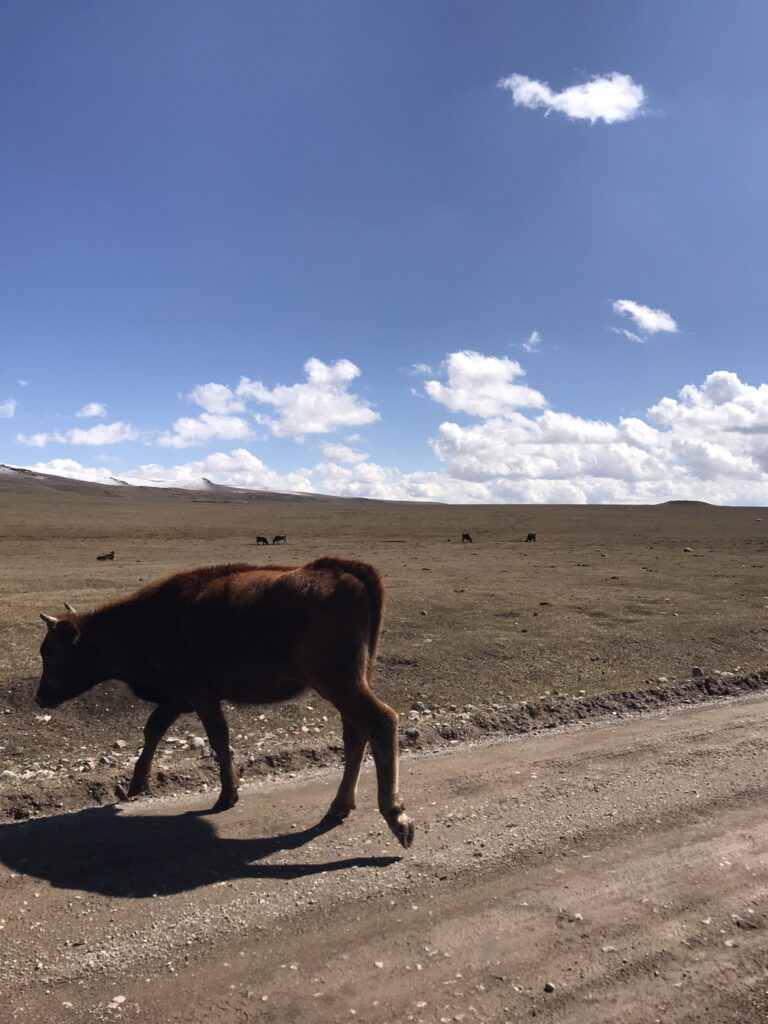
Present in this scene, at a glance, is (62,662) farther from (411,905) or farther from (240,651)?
(411,905)

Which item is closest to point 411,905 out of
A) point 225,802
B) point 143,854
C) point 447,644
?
point 143,854

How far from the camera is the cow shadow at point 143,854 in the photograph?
17.3 feet

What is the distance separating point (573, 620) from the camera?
52.9 ft

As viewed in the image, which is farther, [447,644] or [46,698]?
[447,644]

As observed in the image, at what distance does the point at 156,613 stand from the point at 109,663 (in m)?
0.76

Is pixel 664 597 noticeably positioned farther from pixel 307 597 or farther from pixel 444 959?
pixel 444 959

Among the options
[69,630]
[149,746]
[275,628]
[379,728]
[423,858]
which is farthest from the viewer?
[69,630]

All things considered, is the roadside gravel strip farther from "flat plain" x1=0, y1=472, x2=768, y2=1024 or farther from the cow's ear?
the cow's ear

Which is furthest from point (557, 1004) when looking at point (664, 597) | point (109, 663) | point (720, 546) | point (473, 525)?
point (473, 525)

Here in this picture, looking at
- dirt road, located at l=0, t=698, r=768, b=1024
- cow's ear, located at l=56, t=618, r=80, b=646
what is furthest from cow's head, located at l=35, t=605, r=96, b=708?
dirt road, located at l=0, t=698, r=768, b=1024

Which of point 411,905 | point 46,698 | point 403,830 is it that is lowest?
point 411,905

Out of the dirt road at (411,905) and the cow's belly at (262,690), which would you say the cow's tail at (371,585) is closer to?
the cow's belly at (262,690)

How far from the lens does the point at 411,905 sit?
4.98 metres

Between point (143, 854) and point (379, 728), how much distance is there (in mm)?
2015
